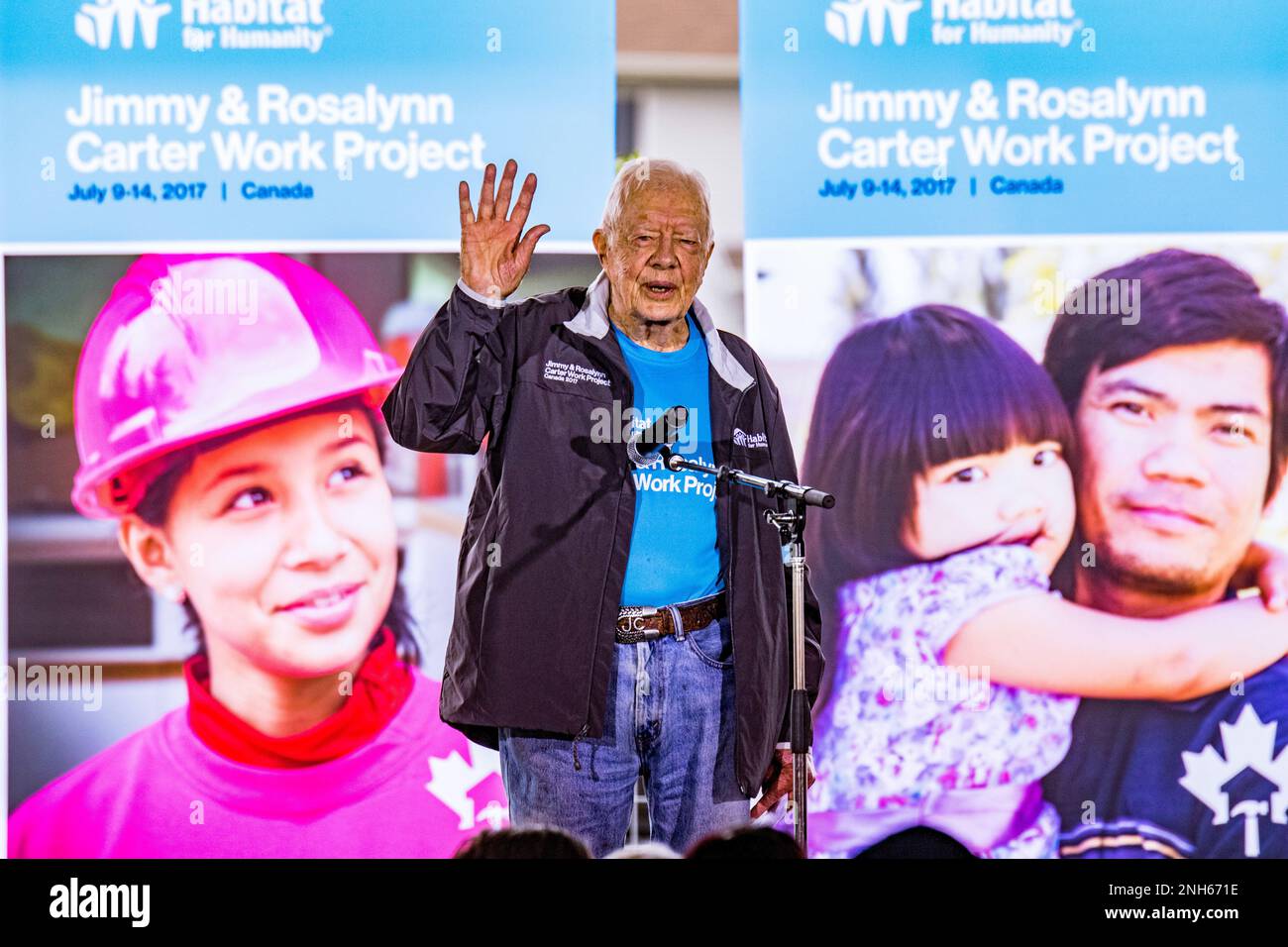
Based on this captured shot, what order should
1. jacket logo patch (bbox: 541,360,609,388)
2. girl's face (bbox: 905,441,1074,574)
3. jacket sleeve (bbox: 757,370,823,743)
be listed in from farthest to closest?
girl's face (bbox: 905,441,1074,574)
jacket sleeve (bbox: 757,370,823,743)
jacket logo patch (bbox: 541,360,609,388)

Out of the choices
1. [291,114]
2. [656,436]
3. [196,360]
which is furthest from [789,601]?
[291,114]

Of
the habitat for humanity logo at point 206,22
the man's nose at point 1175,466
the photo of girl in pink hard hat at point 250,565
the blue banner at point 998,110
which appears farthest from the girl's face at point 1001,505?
the habitat for humanity logo at point 206,22

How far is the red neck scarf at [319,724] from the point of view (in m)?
4.07

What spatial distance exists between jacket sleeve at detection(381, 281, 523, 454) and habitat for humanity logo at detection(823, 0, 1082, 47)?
1.99 m

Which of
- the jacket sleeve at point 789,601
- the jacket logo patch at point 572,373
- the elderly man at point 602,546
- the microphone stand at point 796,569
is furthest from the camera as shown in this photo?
the jacket sleeve at point 789,601

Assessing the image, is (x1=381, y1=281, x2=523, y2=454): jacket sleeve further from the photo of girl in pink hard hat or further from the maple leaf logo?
the maple leaf logo

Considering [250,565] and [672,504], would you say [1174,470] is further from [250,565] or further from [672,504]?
[250,565]

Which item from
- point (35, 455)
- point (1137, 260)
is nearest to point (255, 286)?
point (35, 455)

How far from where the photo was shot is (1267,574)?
4.14 metres

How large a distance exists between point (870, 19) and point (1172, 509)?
5.57 feet

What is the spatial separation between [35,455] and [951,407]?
2659mm

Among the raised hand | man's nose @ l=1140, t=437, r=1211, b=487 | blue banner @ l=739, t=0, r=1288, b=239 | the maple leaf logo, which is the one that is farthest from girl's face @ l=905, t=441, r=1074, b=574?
the raised hand

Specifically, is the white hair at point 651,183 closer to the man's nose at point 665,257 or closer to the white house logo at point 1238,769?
the man's nose at point 665,257

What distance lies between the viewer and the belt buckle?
2676 mm
